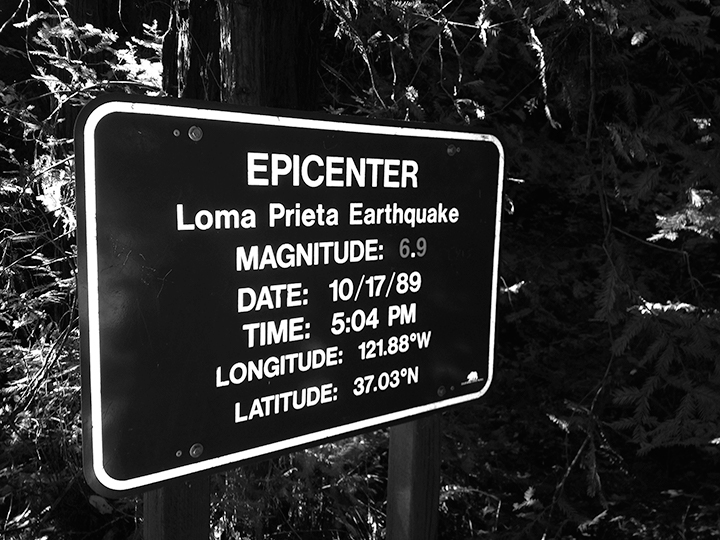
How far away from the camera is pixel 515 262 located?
4.57 metres

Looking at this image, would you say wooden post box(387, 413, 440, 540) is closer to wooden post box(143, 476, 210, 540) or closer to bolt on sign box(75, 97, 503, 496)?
bolt on sign box(75, 97, 503, 496)

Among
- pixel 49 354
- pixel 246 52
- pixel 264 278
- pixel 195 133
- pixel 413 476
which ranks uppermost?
pixel 246 52

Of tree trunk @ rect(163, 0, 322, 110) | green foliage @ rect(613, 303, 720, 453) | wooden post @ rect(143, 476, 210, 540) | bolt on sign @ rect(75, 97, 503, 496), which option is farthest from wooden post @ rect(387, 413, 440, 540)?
tree trunk @ rect(163, 0, 322, 110)

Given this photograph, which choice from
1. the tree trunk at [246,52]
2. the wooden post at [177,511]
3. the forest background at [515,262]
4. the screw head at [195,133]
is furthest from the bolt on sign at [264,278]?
the tree trunk at [246,52]

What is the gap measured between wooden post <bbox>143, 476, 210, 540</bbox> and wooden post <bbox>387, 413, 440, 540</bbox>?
65 centimetres

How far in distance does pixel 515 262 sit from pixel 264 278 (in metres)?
3.26

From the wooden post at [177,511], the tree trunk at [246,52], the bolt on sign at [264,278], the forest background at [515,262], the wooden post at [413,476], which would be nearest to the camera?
the bolt on sign at [264,278]

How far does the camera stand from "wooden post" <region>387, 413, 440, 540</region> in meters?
2.04

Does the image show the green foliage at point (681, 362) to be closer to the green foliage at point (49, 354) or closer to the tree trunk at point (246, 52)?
the tree trunk at point (246, 52)

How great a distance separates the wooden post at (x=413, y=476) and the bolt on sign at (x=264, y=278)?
161 millimetres

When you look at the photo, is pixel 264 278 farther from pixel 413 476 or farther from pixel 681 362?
pixel 681 362

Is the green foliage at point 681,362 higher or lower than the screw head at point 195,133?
lower

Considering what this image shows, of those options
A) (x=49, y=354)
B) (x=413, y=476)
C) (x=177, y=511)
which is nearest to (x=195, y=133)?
(x=177, y=511)

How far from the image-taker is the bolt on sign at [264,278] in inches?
51.4
